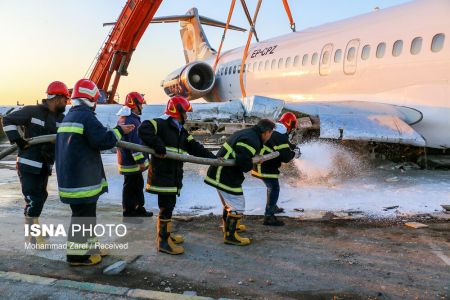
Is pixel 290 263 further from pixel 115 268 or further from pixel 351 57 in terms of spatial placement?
pixel 351 57

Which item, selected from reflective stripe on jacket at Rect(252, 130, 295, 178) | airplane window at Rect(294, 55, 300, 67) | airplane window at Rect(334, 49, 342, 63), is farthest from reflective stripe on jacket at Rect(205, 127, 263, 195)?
airplane window at Rect(294, 55, 300, 67)

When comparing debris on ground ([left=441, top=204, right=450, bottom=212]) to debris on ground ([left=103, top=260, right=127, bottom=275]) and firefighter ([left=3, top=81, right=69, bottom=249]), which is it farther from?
firefighter ([left=3, top=81, right=69, bottom=249])

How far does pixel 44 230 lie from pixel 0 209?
5.93 feet

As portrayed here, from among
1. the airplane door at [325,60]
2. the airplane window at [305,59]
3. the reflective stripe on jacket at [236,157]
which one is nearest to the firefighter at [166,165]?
the reflective stripe on jacket at [236,157]

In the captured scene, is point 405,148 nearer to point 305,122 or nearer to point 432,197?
point 305,122

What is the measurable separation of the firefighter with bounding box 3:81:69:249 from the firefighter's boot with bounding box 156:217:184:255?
1394mm

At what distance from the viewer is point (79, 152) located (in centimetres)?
457

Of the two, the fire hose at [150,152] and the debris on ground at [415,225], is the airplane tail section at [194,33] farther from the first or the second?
the fire hose at [150,152]

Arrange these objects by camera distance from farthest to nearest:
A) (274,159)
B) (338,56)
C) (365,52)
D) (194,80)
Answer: (194,80) < (338,56) < (365,52) < (274,159)

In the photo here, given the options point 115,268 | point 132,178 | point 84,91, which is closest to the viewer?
point 115,268

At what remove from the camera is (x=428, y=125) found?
9.35 m

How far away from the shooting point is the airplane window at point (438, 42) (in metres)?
8.79

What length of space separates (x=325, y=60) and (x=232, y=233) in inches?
303

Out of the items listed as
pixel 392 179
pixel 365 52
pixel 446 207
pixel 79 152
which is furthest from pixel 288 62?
pixel 79 152
